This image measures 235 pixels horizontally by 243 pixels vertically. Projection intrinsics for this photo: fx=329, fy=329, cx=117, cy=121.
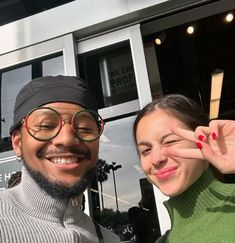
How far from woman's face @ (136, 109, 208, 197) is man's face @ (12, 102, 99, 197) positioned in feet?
0.70

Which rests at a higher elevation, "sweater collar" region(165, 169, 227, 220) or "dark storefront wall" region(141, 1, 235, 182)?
"dark storefront wall" region(141, 1, 235, 182)

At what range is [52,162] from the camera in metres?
0.99

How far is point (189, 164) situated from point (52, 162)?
42 cm

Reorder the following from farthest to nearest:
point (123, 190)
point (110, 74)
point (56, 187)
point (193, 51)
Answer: point (193, 51), point (110, 74), point (123, 190), point (56, 187)

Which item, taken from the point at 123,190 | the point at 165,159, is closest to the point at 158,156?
the point at 165,159

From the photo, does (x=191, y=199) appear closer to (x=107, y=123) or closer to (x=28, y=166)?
(x=28, y=166)

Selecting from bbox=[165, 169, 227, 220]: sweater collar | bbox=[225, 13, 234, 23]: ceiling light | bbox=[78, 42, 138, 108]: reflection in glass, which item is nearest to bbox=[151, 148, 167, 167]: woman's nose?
bbox=[165, 169, 227, 220]: sweater collar

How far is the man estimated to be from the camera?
0.93m

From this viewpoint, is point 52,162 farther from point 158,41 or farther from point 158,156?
point 158,41

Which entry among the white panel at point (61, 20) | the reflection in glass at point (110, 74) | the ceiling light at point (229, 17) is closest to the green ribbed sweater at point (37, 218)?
the reflection in glass at point (110, 74)

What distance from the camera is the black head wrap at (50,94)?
1060 mm

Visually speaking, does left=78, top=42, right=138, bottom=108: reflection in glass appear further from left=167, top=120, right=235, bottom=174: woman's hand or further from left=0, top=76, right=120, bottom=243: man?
left=167, top=120, right=235, bottom=174: woman's hand

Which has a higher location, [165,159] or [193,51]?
[193,51]

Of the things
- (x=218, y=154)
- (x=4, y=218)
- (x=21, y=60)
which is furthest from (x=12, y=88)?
(x=218, y=154)
